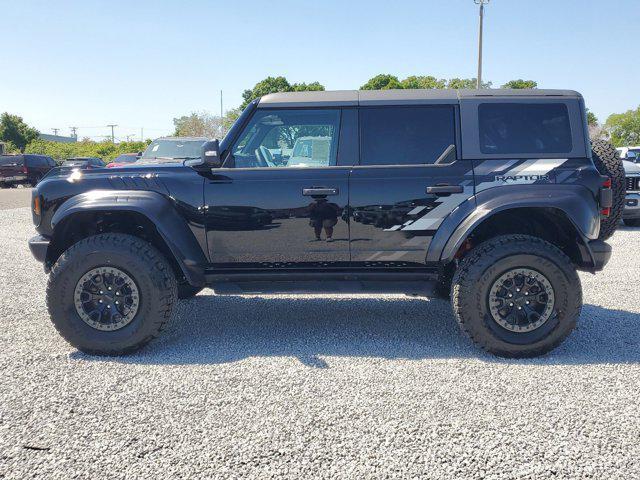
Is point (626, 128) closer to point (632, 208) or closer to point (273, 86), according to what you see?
point (273, 86)

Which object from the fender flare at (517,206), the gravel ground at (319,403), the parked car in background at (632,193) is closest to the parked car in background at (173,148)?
the gravel ground at (319,403)

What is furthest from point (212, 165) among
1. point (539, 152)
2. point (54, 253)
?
point (539, 152)

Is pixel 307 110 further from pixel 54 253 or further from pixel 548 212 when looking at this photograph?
pixel 54 253

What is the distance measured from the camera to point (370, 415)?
2834mm

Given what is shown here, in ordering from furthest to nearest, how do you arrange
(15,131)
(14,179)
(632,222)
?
1. (15,131)
2. (14,179)
3. (632,222)

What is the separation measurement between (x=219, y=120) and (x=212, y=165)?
5811 cm

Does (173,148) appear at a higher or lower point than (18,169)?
higher

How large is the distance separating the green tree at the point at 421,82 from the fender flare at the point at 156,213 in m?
37.9

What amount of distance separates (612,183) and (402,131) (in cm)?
169

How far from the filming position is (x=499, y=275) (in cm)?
373

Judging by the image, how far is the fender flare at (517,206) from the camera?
3709mm

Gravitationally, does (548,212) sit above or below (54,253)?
above

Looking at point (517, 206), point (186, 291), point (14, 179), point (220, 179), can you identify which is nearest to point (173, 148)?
point (186, 291)

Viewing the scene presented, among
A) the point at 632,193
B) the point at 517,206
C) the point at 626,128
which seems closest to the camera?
the point at 517,206
